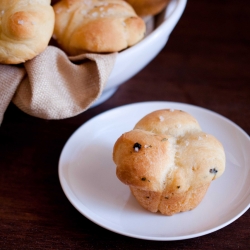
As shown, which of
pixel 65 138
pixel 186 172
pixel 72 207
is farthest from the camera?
pixel 65 138

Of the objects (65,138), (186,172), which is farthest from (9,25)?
(186,172)

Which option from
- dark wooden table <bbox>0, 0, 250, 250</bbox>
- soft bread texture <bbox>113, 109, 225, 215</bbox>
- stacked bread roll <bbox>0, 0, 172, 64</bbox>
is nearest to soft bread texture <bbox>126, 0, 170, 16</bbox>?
stacked bread roll <bbox>0, 0, 172, 64</bbox>

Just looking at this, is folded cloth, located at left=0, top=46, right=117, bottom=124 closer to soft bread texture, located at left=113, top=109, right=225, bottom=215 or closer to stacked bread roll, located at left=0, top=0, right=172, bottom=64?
stacked bread roll, located at left=0, top=0, right=172, bottom=64

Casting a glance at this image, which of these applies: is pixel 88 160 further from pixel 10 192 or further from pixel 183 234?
pixel 183 234

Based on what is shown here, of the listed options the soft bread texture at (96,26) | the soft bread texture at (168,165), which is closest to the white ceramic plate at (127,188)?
the soft bread texture at (168,165)

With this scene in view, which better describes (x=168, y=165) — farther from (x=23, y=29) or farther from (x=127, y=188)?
(x=23, y=29)

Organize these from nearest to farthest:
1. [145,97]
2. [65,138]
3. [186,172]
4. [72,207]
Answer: [186,172], [72,207], [65,138], [145,97]

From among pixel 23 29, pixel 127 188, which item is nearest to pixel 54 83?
pixel 23 29

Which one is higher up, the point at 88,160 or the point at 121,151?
the point at 121,151
